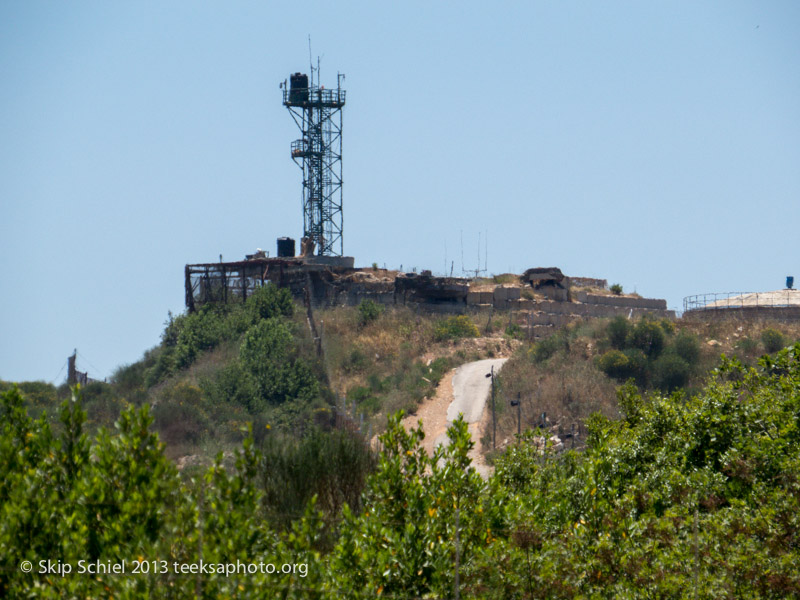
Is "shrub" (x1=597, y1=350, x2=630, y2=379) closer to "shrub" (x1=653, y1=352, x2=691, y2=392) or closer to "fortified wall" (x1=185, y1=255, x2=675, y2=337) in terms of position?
"shrub" (x1=653, y1=352, x2=691, y2=392)

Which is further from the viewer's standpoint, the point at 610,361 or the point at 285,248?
the point at 285,248

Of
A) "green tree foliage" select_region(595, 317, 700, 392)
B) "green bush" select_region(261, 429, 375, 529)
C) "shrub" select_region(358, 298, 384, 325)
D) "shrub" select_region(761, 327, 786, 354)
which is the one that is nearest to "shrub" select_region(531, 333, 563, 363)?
"green tree foliage" select_region(595, 317, 700, 392)

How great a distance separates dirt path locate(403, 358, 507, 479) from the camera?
3052 cm

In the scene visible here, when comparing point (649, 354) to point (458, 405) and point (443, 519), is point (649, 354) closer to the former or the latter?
point (458, 405)

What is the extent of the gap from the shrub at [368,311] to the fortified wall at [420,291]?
1111mm

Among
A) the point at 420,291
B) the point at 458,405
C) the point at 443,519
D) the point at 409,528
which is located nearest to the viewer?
the point at 409,528

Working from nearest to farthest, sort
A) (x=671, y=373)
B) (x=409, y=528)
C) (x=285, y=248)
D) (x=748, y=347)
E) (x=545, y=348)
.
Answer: (x=409, y=528) < (x=671, y=373) < (x=748, y=347) < (x=545, y=348) < (x=285, y=248)

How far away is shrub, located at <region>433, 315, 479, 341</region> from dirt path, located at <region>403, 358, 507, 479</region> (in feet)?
8.43

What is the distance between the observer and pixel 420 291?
143 ft

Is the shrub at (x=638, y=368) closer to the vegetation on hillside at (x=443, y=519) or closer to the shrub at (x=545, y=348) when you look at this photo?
the shrub at (x=545, y=348)

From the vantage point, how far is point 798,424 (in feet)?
43.4

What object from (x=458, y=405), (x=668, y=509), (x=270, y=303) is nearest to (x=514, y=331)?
(x=458, y=405)

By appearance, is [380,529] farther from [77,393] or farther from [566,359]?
[566,359]

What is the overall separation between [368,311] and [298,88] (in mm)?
15854
